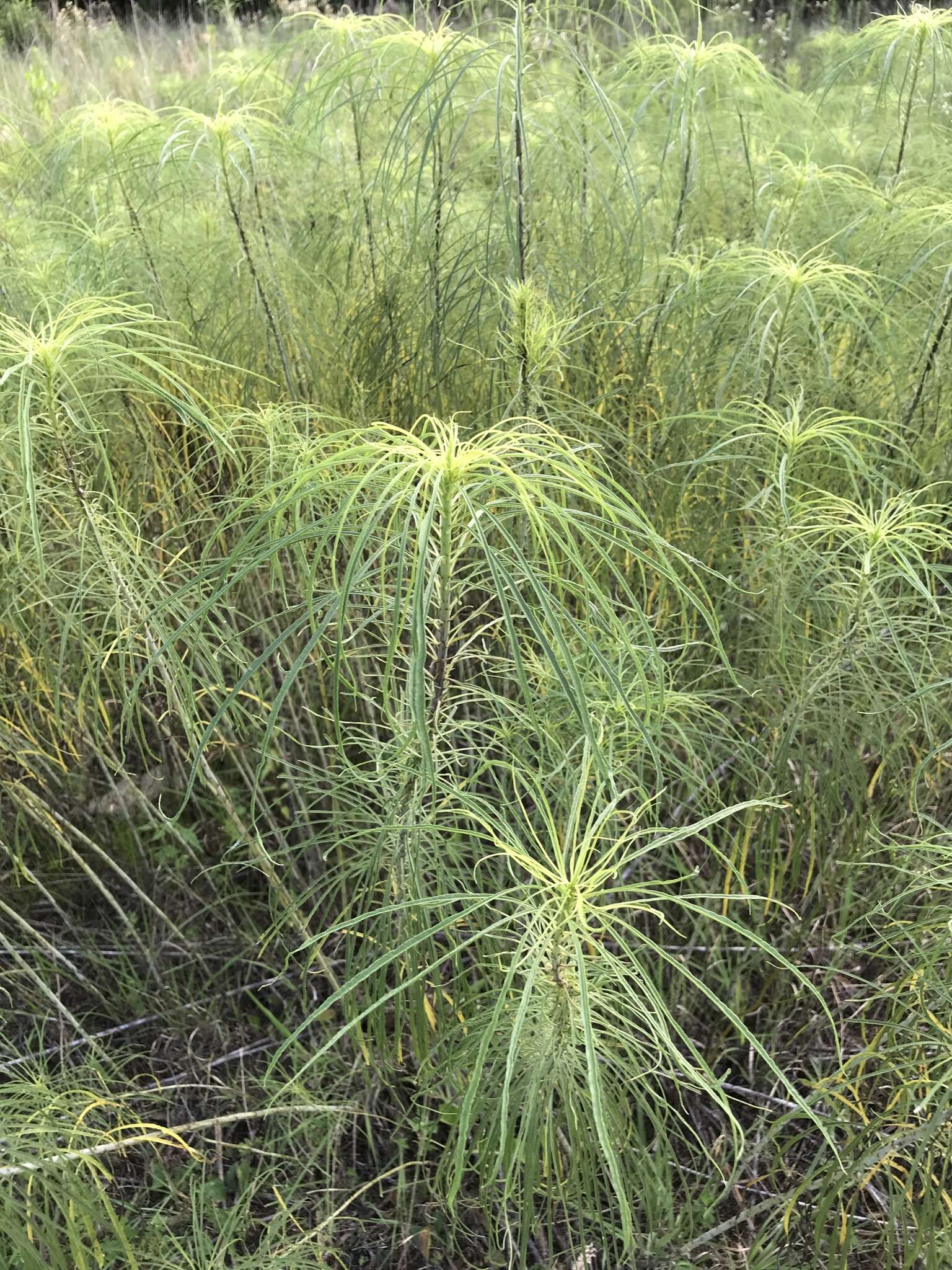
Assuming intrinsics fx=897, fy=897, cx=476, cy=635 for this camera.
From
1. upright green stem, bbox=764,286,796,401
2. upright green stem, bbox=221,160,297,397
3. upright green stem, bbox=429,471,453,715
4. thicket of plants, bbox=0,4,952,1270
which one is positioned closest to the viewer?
upright green stem, bbox=429,471,453,715

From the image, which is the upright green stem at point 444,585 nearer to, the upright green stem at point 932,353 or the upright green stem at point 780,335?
the upright green stem at point 780,335

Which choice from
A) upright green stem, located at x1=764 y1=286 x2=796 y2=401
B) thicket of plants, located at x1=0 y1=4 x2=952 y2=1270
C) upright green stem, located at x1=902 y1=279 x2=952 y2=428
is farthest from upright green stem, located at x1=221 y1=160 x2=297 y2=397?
upright green stem, located at x1=902 y1=279 x2=952 y2=428

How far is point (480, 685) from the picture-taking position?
1.82 m

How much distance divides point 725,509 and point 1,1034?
1.56m

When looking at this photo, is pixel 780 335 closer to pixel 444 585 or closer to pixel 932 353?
pixel 932 353

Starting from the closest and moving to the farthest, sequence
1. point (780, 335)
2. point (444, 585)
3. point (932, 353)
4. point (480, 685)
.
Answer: point (444, 585) < point (780, 335) < point (932, 353) < point (480, 685)

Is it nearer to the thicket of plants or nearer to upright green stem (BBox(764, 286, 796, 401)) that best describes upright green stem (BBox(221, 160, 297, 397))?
the thicket of plants

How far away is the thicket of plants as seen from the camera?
3.28 feet

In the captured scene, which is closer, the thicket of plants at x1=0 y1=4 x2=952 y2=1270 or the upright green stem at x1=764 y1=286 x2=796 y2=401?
the thicket of plants at x1=0 y1=4 x2=952 y2=1270

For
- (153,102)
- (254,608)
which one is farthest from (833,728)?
(153,102)

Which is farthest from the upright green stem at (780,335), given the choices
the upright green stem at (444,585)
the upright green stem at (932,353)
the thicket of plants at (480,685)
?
the upright green stem at (444,585)

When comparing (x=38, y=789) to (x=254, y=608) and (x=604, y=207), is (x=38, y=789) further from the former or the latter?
(x=604, y=207)

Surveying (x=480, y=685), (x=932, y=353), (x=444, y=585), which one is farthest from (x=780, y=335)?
(x=444, y=585)

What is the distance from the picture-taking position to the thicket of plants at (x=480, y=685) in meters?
1.00
